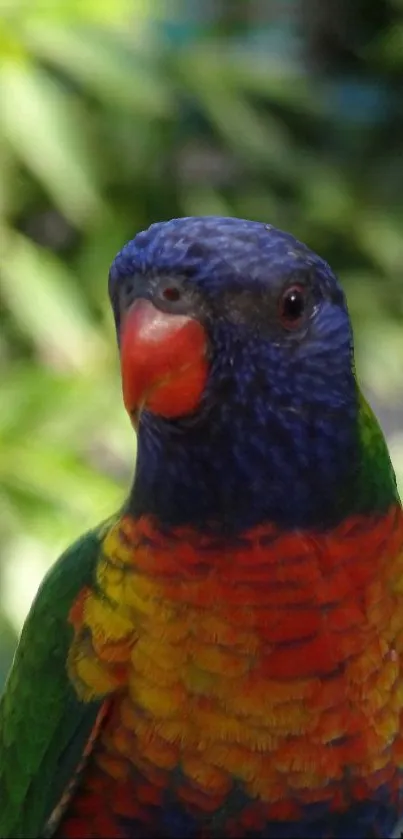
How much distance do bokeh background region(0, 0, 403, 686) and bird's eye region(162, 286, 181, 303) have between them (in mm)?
849

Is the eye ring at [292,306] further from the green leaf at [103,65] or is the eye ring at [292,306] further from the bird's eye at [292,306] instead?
the green leaf at [103,65]

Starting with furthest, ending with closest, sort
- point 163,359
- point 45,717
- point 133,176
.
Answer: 1. point 133,176
2. point 45,717
3. point 163,359

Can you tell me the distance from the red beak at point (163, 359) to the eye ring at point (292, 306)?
64 millimetres

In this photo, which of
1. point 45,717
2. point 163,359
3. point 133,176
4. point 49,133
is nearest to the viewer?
point 163,359

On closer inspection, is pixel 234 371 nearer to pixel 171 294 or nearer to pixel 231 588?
pixel 171 294

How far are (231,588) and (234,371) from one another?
166mm

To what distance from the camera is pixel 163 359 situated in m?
0.56

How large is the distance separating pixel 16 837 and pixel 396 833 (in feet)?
1.11

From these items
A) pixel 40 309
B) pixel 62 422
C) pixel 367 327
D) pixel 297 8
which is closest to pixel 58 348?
pixel 40 309

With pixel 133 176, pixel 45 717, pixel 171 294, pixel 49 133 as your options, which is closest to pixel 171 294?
pixel 171 294

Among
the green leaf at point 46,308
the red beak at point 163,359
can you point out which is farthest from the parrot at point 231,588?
the green leaf at point 46,308

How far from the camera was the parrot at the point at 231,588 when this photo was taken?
577 millimetres

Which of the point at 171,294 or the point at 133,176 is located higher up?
the point at 133,176

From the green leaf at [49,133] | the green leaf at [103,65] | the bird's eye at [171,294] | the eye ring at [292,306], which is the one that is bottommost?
the bird's eye at [171,294]
